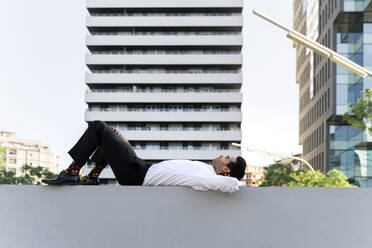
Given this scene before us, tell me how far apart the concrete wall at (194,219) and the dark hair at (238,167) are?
524 millimetres

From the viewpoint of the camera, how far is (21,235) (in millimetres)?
3779

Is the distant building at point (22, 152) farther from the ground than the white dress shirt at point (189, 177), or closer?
closer

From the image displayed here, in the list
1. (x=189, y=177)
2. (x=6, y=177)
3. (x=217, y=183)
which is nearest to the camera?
(x=217, y=183)

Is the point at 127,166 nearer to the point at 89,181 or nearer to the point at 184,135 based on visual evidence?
the point at 89,181

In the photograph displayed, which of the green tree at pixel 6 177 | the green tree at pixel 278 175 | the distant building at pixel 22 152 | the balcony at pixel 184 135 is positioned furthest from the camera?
the distant building at pixel 22 152

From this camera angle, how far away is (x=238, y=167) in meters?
4.30

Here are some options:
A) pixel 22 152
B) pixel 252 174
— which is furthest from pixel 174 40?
pixel 252 174

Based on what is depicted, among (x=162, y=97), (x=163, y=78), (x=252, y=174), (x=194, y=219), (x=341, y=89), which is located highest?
(x=163, y=78)

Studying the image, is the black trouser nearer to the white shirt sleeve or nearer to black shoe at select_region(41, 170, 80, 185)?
black shoe at select_region(41, 170, 80, 185)

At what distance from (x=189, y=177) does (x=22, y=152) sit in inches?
5519

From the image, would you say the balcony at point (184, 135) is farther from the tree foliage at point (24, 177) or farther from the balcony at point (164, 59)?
the tree foliage at point (24, 177)

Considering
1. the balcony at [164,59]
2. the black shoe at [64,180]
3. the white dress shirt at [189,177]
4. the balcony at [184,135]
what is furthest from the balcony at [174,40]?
the black shoe at [64,180]

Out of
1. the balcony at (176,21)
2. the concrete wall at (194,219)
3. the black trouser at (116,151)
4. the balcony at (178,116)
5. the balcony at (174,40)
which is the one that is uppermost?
the balcony at (176,21)

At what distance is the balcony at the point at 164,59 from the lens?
2493 inches
